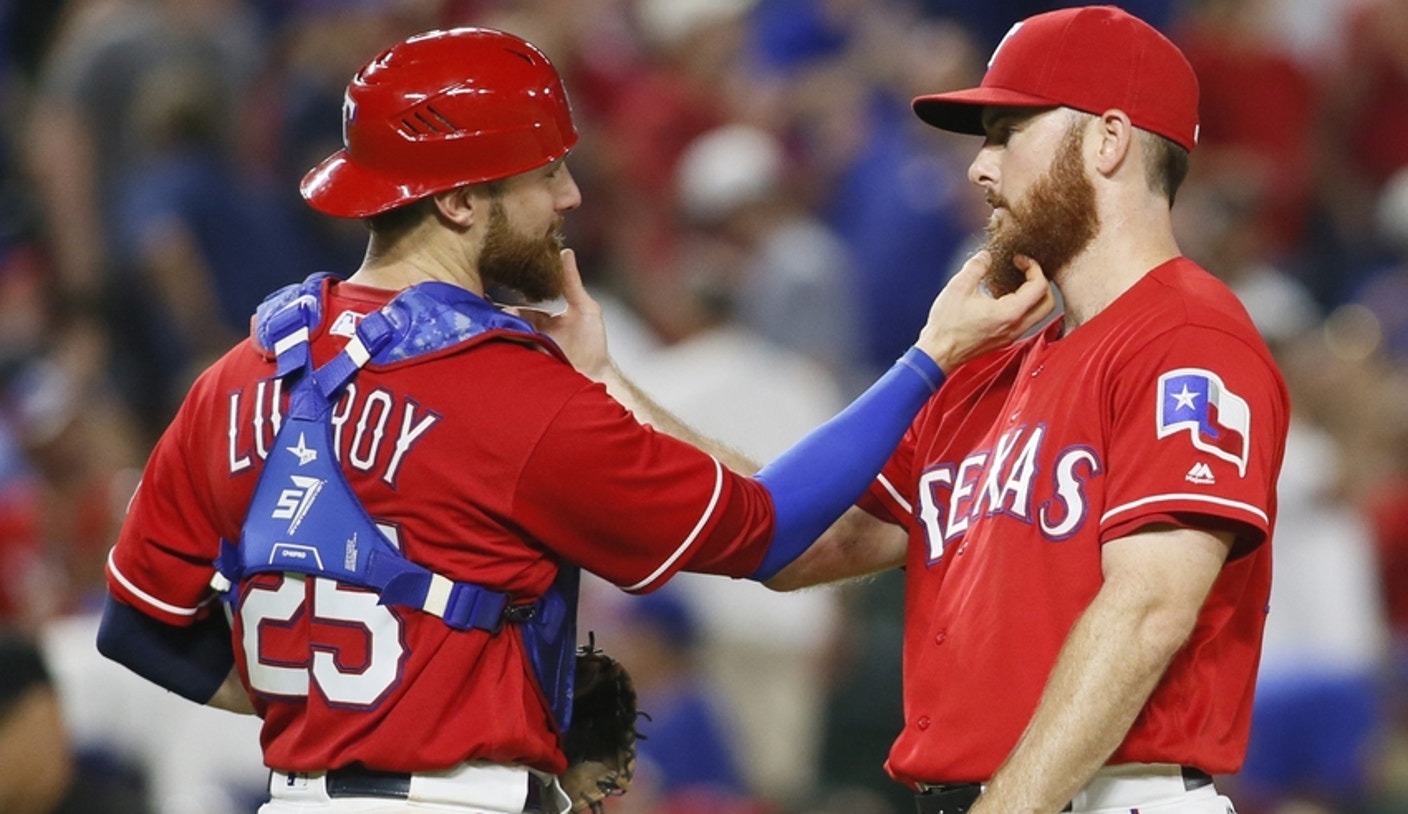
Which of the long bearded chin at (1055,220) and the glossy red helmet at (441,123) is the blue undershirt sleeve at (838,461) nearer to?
the long bearded chin at (1055,220)

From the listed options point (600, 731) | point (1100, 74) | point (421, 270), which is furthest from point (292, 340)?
point (1100, 74)

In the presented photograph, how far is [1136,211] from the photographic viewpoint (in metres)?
4.14

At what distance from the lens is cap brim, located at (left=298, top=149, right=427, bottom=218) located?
13.2ft

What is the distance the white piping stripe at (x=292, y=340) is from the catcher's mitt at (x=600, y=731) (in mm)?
899

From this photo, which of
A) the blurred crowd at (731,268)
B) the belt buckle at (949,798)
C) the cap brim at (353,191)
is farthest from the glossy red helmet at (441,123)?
the blurred crowd at (731,268)

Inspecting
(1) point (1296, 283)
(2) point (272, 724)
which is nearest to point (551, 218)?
(2) point (272, 724)

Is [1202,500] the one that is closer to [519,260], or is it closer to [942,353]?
[942,353]

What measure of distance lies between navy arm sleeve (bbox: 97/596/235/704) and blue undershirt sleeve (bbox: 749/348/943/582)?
1.09 meters

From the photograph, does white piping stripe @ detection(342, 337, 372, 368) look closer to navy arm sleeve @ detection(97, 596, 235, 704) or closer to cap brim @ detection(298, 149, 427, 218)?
cap brim @ detection(298, 149, 427, 218)

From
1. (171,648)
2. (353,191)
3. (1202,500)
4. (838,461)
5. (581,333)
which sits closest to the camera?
(1202,500)

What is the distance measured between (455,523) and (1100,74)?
4.76 ft

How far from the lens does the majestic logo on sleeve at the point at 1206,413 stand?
3734 millimetres

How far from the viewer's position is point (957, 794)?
13.1ft

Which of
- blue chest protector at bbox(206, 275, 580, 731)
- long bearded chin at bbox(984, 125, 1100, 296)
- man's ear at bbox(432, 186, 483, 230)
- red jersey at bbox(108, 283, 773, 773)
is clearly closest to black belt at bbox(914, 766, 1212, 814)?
red jersey at bbox(108, 283, 773, 773)
